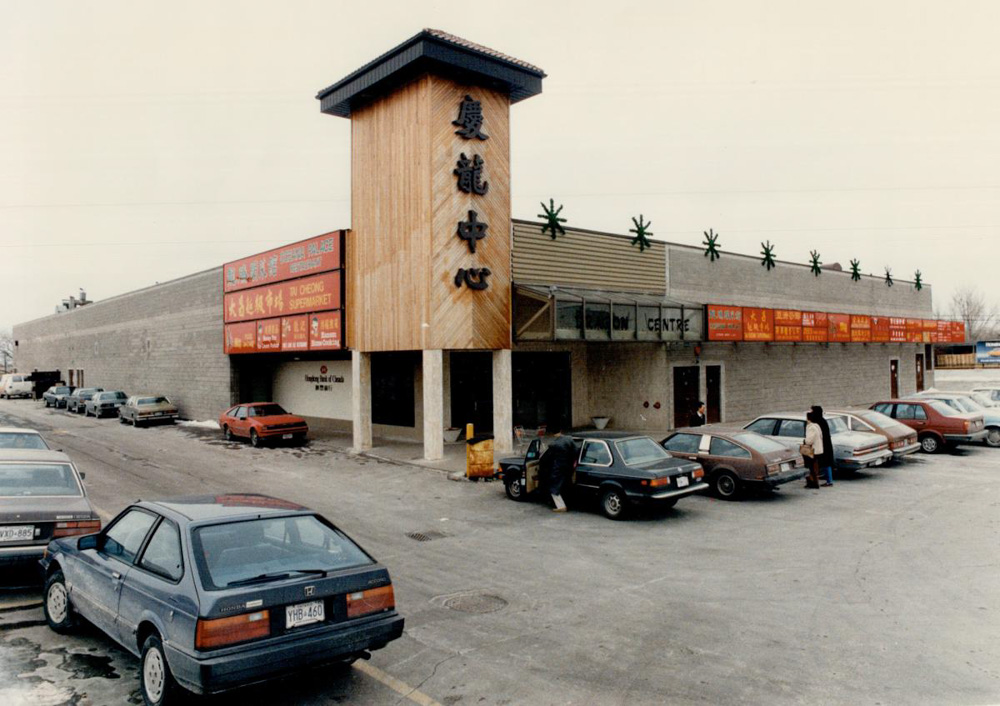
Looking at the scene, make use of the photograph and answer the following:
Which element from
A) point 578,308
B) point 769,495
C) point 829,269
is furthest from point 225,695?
point 829,269

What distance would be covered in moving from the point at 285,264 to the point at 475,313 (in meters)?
9.75

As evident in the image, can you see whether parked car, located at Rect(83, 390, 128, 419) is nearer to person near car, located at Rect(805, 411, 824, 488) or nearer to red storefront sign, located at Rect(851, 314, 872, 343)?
person near car, located at Rect(805, 411, 824, 488)

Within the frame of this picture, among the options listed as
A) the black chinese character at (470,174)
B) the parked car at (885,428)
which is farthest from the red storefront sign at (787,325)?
the black chinese character at (470,174)

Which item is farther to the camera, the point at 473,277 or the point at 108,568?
the point at 473,277

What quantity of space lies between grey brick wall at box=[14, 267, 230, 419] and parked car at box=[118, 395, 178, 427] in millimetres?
1302

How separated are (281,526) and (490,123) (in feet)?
56.1

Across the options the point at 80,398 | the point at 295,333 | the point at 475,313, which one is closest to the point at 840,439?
the point at 475,313

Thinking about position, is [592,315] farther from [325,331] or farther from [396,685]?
[396,685]

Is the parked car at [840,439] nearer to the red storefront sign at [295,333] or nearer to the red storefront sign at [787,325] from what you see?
the red storefront sign at [787,325]

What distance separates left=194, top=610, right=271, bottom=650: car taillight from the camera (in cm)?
489

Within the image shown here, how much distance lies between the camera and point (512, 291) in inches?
850

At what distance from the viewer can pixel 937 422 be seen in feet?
65.7

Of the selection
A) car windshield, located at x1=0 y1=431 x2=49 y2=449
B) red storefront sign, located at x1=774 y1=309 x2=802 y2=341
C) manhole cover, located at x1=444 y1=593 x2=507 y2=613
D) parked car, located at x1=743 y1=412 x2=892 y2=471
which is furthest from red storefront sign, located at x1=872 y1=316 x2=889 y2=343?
car windshield, located at x1=0 y1=431 x2=49 y2=449

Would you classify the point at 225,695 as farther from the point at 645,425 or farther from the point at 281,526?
the point at 645,425
